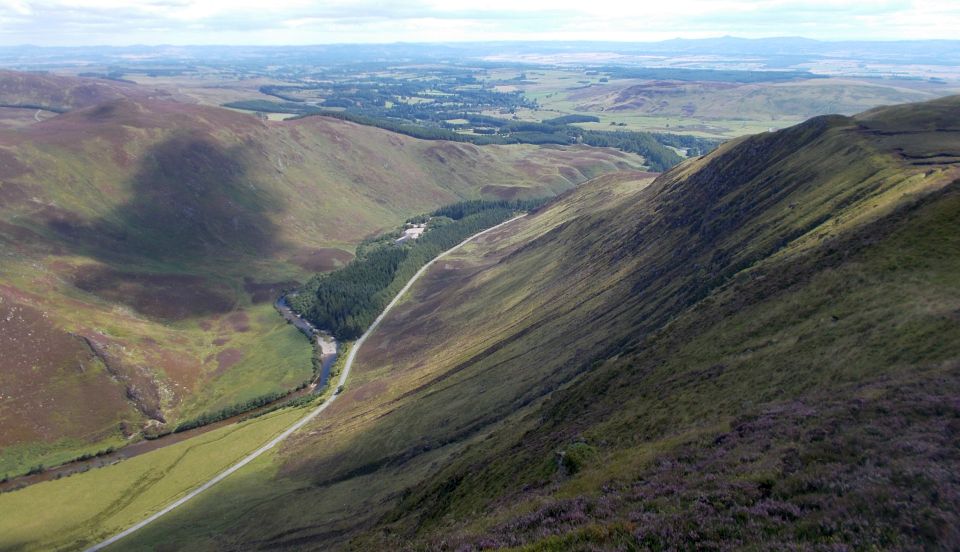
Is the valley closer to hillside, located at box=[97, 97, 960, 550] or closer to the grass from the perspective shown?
hillside, located at box=[97, 97, 960, 550]

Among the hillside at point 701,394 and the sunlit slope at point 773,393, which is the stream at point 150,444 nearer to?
the hillside at point 701,394

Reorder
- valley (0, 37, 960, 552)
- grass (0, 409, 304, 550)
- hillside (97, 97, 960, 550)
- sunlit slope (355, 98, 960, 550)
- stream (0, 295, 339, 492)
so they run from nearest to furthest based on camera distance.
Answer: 1. sunlit slope (355, 98, 960, 550)
2. hillside (97, 97, 960, 550)
3. valley (0, 37, 960, 552)
4. grass (0, 409, 304, 550)
5. stream (0, 295, 339, 492)

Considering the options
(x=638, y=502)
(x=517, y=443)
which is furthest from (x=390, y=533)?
(x=638, y=502)

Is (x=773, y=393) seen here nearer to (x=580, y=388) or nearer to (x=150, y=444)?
(x=580, y=388)

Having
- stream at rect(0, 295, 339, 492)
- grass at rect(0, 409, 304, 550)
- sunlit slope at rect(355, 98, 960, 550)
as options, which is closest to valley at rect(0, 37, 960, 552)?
sunlit slope at rect(355, 98, 960, 550)

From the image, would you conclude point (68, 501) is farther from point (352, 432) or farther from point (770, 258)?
point (770, 258)
